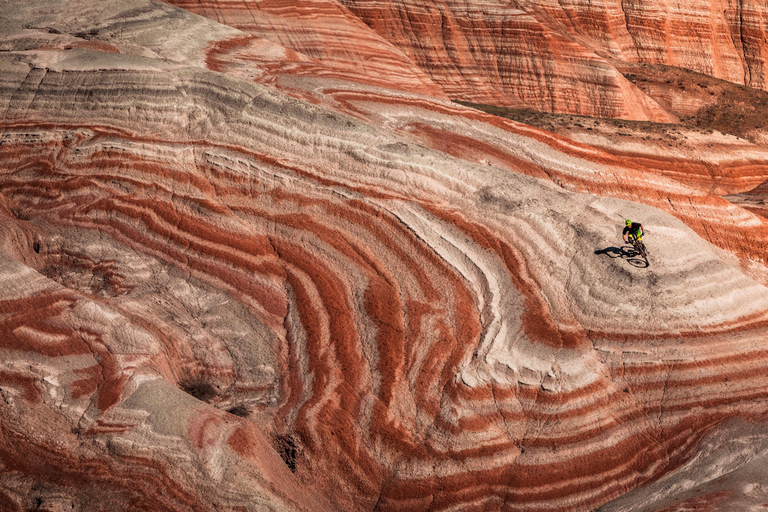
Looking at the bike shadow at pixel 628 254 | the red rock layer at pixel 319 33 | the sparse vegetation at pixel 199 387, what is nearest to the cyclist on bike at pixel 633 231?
the bike shadow at pixel 628 254

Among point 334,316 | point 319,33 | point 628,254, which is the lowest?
point 334,316

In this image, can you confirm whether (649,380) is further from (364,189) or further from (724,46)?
(724,46)

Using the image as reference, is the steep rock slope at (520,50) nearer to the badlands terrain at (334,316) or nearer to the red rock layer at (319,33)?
the red rock layer at (319,33)

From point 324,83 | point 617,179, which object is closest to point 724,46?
point 617,179

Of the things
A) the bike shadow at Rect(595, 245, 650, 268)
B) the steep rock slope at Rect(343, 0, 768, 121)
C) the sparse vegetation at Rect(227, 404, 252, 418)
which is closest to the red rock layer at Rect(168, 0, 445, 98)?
the steep rock slope at Rect(343, 0, 768, 121)

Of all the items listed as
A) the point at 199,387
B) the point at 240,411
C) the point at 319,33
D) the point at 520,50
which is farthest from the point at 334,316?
the point at 520,50

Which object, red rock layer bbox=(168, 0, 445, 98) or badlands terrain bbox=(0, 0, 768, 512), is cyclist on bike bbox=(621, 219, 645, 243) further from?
red rock layer bbox=(168, 0, 445, 98)

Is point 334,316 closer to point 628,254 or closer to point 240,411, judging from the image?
point 240,411
